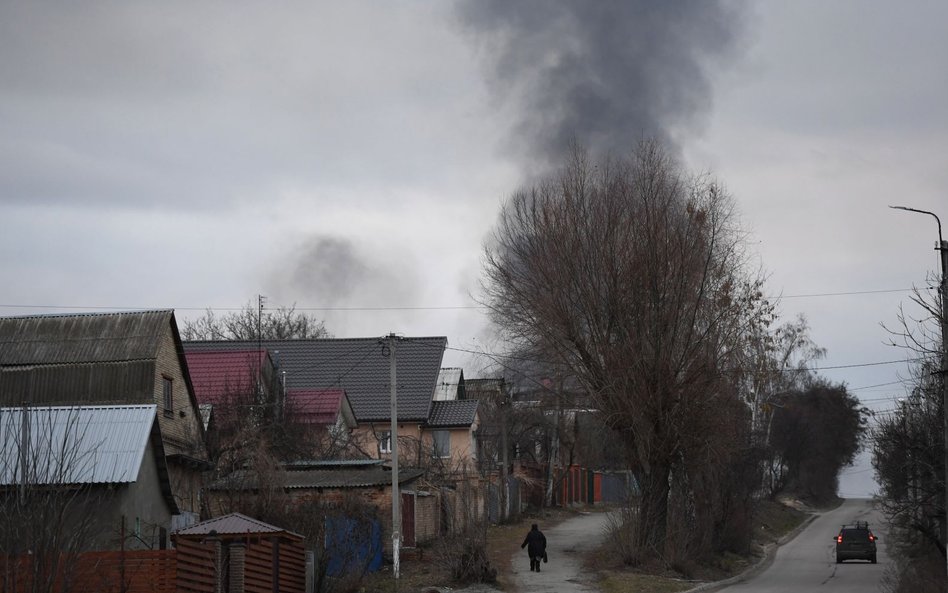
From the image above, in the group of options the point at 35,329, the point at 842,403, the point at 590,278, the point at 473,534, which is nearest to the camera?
the point at 473,534

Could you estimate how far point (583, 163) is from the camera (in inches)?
1457

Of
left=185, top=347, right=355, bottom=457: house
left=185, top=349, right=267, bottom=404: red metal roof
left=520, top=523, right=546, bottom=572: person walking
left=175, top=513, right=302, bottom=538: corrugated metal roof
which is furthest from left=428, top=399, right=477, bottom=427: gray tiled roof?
left=175, top=513, right=302, bottom=538: corrugated metal roof

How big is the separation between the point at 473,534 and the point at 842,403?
69425 millimetres

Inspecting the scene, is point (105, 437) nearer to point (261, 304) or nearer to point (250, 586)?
point (250, 586)

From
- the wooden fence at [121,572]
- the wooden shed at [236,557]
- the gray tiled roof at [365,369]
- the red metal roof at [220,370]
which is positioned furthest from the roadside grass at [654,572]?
the gray tiled roof at [365,369]

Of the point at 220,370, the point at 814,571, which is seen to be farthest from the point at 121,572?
the point at 220,370

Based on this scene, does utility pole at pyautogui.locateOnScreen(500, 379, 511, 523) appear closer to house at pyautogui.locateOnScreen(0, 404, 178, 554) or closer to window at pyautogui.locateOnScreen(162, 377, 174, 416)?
window at pyautogui.locateOnScreen(162, 377, 174, 416)

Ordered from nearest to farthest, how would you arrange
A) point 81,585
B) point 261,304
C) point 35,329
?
point 81,585 → point 35,329 → point 261,304

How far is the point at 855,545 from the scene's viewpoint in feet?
141

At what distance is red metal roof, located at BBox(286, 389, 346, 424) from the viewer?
45.8m

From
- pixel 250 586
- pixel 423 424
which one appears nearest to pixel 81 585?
pixel 250 586

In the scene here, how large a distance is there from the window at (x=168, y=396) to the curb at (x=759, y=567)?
49.2 feet

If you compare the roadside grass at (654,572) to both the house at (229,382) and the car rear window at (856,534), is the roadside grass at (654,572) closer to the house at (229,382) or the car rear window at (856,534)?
the car rear window at (856,534)

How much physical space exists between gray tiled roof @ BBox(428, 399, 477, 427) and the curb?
14.7 m
